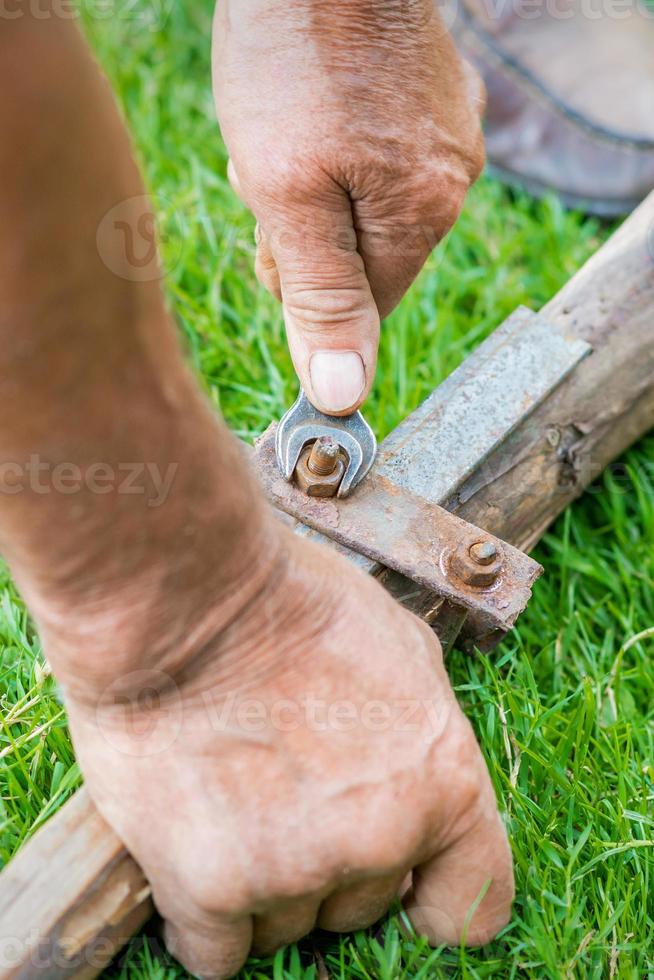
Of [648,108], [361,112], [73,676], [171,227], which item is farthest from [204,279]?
[73,676]

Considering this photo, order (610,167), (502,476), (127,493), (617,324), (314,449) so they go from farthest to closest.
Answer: (610,167), (617,324), (502,476), (314,449), (127,493)

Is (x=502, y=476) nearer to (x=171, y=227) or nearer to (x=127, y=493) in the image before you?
(x=127, y=493)

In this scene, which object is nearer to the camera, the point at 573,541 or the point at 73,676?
the point at 73,676

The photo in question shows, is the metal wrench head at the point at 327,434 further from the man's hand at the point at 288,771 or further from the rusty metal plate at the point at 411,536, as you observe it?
the man's hand at the point at 288,771

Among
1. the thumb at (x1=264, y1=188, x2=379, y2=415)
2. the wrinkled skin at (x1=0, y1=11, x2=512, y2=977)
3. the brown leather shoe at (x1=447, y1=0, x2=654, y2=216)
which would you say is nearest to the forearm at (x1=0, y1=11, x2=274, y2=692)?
the wrinkled skin at (x1=0, y1=11, x2=512, y2=977)

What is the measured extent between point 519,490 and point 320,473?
479 mm

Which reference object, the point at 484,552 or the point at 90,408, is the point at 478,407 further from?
the point at 90,408

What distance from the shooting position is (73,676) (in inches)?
49.8

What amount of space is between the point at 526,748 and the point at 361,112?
1.13 metres

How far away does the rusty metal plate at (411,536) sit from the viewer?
158cm

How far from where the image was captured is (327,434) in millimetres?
1677

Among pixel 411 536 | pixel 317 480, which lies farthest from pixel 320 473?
pixel 411 536

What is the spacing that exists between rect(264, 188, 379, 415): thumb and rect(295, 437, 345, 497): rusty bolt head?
14cm

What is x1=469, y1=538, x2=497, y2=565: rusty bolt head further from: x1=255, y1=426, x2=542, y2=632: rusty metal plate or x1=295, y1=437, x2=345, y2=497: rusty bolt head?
x1=295, y1=437, x2=345, y2=497: rusty bolt head
